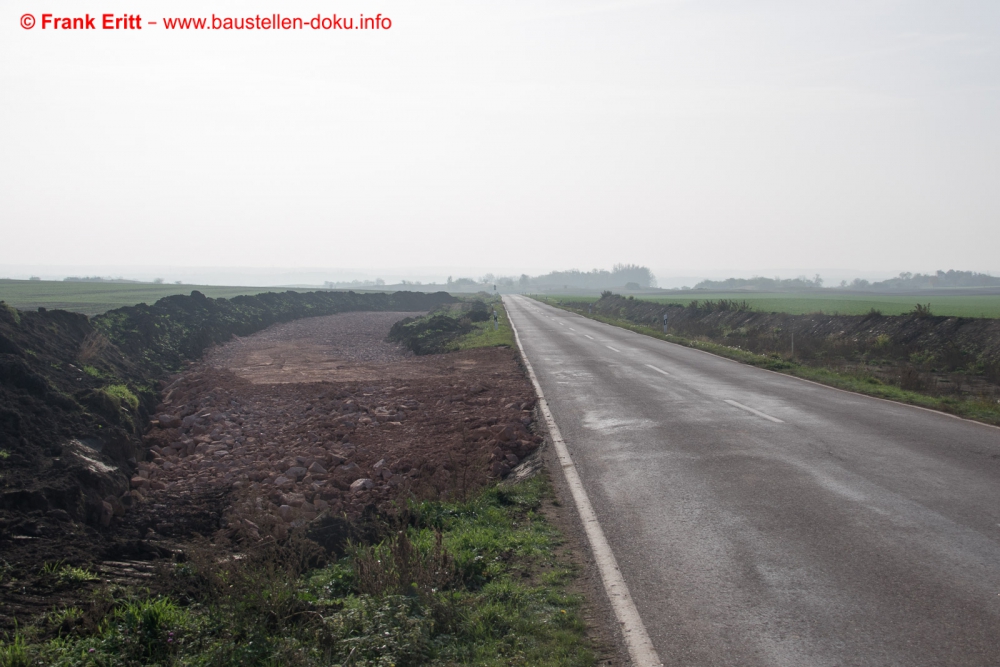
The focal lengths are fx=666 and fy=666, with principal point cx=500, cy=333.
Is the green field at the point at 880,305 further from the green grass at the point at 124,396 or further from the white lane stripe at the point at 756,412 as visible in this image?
the green grass at the point at 124,396

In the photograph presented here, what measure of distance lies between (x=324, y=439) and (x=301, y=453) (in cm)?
95

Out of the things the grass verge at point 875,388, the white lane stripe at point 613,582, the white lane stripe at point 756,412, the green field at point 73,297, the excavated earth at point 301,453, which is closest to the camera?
the white lane stripe at point 613,582

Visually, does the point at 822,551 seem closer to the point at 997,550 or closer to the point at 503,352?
the point at 997,550

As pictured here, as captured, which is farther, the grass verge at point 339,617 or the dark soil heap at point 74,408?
the dark soil heap at point 74,408

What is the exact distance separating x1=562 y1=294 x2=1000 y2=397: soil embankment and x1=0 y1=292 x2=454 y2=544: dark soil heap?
17.2m

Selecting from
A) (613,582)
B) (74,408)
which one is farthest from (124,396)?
(613,582)

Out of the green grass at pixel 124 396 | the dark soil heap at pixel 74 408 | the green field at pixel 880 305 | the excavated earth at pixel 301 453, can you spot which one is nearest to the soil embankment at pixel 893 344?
the green field at pixel 880 305

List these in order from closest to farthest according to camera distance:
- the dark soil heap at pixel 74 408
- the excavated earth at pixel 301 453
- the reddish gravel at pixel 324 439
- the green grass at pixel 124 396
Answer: the excavated earth at pixel 301 453
the dark soil heap at pixel 74 408
the reddish gravel at pixel 324 439
the green grass at pixel 124 396

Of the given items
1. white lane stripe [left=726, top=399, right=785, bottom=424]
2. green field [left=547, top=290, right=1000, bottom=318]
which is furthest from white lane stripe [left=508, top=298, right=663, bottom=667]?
green field [left=547, top=290, right=1000, bottom=318]

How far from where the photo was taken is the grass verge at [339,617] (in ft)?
13.4

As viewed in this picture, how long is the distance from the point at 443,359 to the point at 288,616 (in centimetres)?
1897

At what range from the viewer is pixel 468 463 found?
31.6ft

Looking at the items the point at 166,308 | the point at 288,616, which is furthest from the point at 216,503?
the point at 166,308

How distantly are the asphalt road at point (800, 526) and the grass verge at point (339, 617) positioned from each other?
812mm
